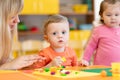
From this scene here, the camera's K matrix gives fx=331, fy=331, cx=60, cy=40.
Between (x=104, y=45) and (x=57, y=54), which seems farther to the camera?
(x=104, y=45)

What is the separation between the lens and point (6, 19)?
1.66 m

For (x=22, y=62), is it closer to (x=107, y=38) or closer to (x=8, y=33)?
(x=8, y=33)

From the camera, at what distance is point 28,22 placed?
5531 millimetres

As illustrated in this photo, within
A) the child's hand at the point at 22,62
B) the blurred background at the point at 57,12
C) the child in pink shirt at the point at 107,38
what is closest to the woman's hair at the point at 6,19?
the child's hand at the point at 22,62

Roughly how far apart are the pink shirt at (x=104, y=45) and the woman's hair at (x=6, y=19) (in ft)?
2.28

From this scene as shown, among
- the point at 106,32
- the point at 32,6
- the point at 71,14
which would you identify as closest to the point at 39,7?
the point at 32,6

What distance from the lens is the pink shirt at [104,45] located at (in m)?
2.20

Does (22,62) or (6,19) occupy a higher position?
(6,19)

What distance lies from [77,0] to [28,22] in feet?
3.26

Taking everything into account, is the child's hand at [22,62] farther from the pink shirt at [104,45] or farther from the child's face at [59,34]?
the pink shirt at [104,45]

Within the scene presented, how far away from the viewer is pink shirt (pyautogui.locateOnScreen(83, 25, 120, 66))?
7.21 feet

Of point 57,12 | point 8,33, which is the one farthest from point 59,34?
point 57,12

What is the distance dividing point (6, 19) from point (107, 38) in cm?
82

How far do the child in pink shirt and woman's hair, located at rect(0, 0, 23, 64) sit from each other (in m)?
0.66
